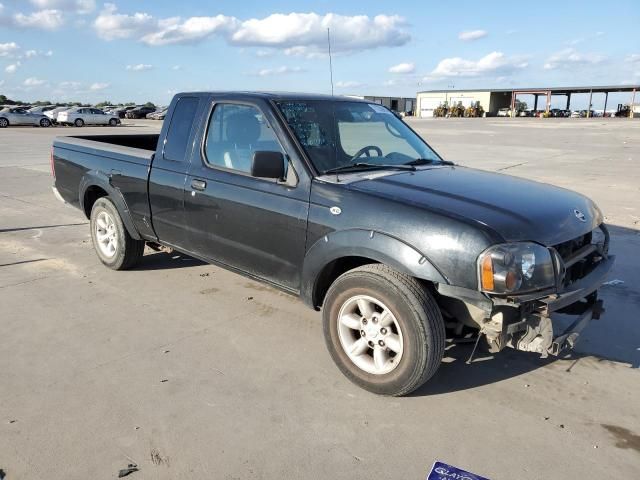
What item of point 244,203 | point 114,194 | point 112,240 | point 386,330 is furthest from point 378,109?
point 112,240

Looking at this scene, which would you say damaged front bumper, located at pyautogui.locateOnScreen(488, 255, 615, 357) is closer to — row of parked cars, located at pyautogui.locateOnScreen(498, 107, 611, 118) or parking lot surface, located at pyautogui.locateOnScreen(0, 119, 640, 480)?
parking lot surface, located at pyautogui.locateOnScreen(0, 119, 640, 480)

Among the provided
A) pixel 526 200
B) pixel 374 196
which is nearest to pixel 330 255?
pixel 374 196

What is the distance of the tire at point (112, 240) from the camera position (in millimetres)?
5492

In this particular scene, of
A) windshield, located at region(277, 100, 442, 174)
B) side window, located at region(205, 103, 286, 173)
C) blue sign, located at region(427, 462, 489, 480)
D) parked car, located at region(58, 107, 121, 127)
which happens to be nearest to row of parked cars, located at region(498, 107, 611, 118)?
parked car, located at region(58, 107, 121, 127)

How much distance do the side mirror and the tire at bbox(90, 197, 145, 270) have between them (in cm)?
241

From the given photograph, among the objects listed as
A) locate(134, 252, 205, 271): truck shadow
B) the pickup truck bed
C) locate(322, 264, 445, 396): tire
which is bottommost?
locate(134, 252, 205, 271): truck shadow

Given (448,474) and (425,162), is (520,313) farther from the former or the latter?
(425,162)

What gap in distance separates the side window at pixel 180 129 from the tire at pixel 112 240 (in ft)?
3.67

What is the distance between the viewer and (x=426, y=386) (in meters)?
3.51

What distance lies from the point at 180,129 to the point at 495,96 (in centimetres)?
8793

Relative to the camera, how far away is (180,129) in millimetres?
4738

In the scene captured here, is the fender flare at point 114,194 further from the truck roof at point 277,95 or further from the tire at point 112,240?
the truck roof at point 277,95

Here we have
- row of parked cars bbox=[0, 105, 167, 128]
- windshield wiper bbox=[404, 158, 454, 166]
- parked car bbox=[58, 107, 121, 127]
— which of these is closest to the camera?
windshield wiper bbox=[404, 158, 454, 166]

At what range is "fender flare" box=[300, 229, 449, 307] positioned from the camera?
10.0ft
